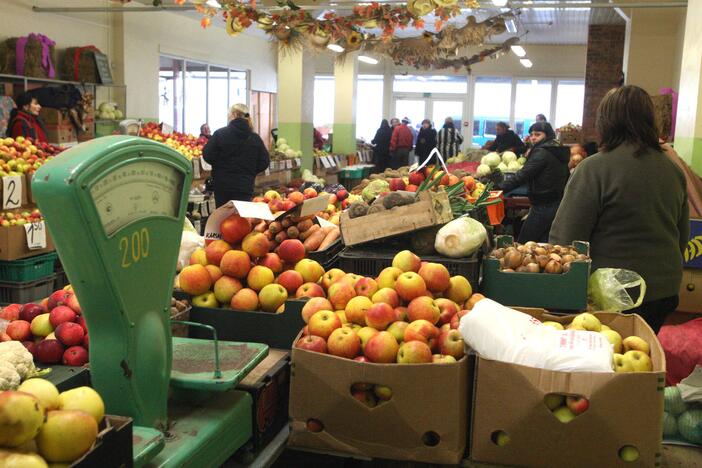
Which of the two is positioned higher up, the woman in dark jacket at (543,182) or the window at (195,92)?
the window at (195,92)

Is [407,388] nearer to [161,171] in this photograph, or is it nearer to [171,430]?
[171,430]

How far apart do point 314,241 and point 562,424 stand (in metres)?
1.40

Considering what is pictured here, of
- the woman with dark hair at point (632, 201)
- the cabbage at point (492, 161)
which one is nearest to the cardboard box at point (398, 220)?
the woman with dark hair at point (632, 201)

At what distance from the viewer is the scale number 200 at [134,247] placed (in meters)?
1.59

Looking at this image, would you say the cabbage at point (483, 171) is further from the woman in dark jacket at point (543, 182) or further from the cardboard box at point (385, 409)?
the cardboard box at point (385, 409)

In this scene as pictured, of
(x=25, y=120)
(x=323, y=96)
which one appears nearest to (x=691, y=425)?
(x=25, y=120)

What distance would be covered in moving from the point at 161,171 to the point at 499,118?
19.8 m

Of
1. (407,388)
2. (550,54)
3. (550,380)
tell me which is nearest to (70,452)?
(407,388)

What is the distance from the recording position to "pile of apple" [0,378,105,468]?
3.81 feet

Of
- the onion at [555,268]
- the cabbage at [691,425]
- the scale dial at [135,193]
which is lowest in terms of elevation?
the cabbage at [691,425]

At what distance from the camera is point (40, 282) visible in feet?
18.3

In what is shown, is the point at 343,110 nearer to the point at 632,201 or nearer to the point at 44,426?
the point at 632,201

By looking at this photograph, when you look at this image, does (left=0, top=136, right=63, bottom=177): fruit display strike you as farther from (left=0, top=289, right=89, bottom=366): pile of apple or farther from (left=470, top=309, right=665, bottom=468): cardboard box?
(left=470, top=309, right=665, bottom=468): cardboard box

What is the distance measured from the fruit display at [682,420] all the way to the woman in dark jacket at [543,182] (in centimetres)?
336
